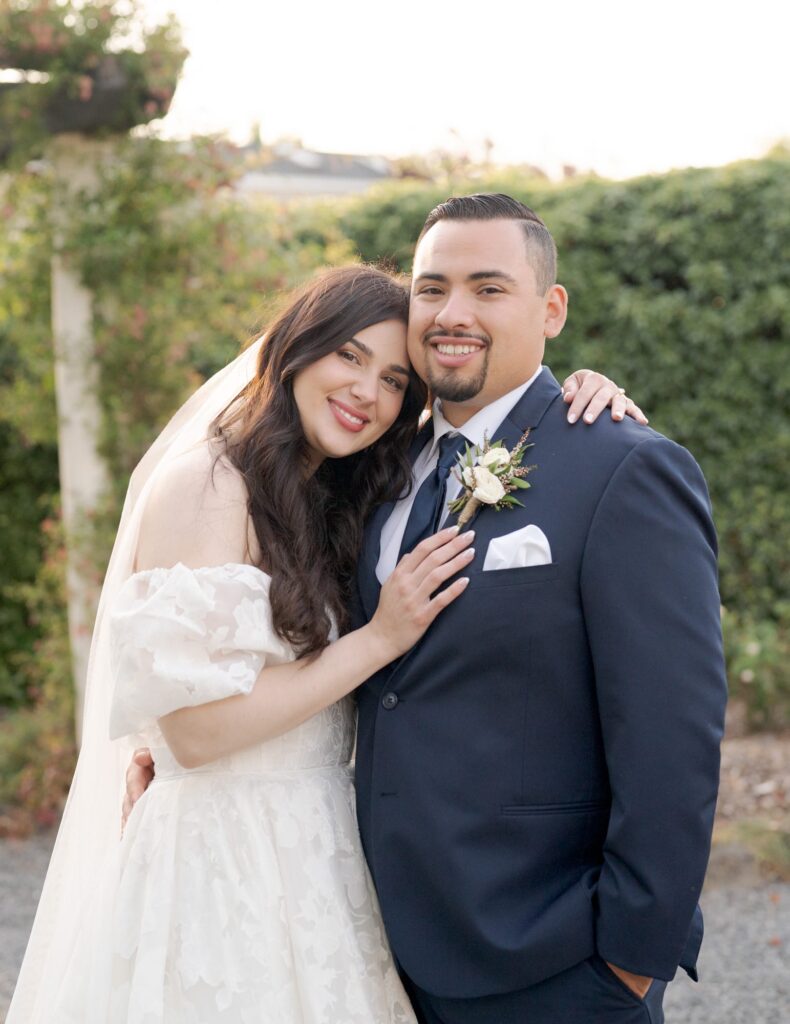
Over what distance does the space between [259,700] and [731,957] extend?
2.89 meters

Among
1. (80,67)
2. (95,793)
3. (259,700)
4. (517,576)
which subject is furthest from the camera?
(80,67)

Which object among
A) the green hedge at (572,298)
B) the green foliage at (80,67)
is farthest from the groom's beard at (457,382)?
the green foliage at (80,67)

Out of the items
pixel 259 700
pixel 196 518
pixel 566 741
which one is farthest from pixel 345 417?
pixel 566 741

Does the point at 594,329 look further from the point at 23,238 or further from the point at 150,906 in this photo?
the point at 150,906

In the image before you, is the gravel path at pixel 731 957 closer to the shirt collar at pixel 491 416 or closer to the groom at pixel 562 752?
the groom at pixel 562 752

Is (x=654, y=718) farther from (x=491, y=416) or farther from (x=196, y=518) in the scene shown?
(x=196, y=518)

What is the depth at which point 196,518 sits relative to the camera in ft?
7.82

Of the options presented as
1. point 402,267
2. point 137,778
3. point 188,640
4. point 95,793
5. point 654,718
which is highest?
point 402,267

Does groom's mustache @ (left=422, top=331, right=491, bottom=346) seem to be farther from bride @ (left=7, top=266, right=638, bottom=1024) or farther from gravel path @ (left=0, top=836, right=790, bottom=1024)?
gravel path @ (left=0, top=836, right=790, bottom=1024)

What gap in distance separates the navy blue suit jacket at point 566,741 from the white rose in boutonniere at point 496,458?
61 mm

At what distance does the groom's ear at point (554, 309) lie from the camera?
2559 millimetres

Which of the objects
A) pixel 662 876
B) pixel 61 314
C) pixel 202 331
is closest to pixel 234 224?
pixel 202 331

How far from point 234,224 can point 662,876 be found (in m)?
4.43

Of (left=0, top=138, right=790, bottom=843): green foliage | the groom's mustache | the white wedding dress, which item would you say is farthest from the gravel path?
the groom's mustache
